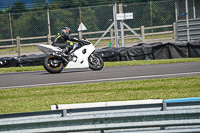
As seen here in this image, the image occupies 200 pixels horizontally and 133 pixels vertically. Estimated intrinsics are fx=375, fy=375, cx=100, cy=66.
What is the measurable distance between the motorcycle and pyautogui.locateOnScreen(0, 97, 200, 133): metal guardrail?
26.2 feet

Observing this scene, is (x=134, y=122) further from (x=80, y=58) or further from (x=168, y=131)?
(x=80, y=58)

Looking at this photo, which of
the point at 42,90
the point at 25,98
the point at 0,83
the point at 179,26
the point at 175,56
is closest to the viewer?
the point at 25,98

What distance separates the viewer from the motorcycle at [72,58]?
1181 cm

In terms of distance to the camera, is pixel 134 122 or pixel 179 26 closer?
pixel 134 122

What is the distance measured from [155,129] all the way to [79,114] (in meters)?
0.80

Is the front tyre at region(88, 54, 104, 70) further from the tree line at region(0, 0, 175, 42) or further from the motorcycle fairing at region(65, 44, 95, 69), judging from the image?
the tree line at region(0, 0, 175, 42)

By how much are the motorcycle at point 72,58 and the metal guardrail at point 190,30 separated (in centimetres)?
957

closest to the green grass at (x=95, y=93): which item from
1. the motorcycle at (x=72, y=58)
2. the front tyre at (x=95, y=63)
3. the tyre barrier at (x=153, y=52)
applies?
the motorcycle at (x=72, y=58)

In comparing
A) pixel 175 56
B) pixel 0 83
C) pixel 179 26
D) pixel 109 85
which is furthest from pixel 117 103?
pixel 179 26

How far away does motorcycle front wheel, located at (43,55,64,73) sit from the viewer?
11734 mm

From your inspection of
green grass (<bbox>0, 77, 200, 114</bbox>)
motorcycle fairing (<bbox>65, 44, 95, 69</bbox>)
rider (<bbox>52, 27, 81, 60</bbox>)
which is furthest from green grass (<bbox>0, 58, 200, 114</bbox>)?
rider (<bbox>52, 27, 81, 60</bbox>)

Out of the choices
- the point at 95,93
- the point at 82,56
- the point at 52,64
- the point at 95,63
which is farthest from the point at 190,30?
the point at 95,93

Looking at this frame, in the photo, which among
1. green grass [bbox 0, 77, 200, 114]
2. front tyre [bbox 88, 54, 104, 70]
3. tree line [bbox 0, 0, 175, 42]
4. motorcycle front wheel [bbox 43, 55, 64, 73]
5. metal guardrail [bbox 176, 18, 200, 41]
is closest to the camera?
green grass [bbox 0, 77, 200, 114]

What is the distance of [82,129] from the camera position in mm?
3629
